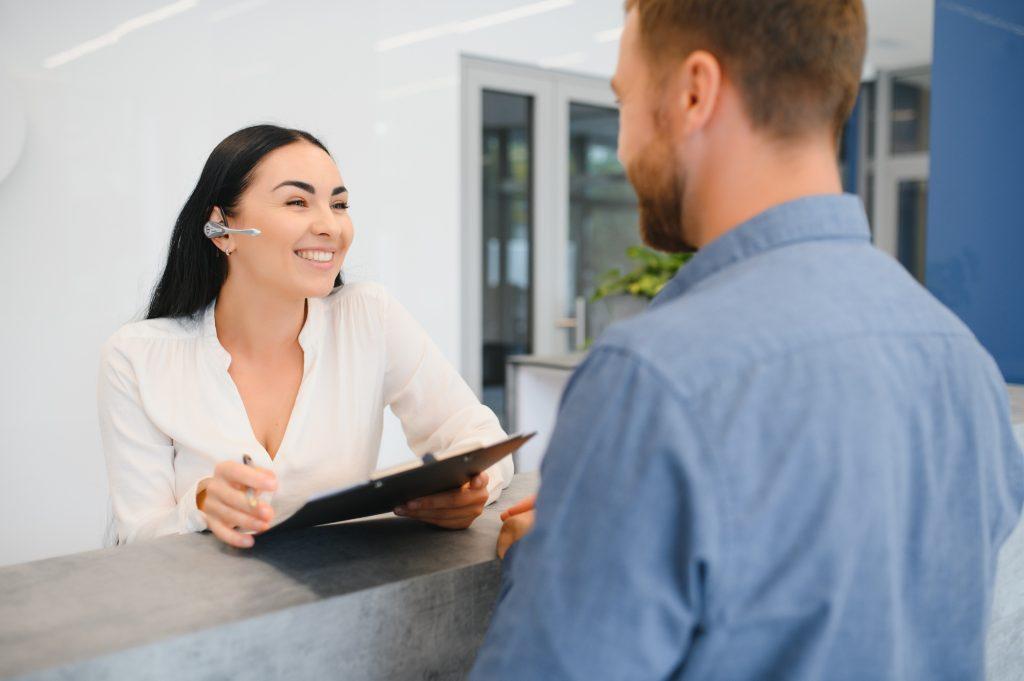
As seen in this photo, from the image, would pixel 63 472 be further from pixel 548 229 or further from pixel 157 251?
pixel 548 229

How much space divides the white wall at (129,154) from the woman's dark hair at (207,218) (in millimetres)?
1707

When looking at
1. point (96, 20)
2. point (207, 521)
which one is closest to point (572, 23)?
point (96, 20)

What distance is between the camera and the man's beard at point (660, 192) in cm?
84

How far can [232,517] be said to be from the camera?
43.7 inches

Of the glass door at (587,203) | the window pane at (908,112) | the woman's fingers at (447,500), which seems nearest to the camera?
the woman's fingers at (447,500)

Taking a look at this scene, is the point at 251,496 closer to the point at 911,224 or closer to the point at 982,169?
the point at 982,169

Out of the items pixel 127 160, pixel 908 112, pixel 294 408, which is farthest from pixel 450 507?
pixel 908 112

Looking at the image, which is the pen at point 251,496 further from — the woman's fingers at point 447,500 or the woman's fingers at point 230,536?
the woman's fingers at point 447,500

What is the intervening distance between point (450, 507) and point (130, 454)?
2.71ft

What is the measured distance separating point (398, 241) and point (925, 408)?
3.79m

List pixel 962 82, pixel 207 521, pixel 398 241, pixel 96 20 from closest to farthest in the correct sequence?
pixel 207 521 → pixel 962 82 → pixel 96 20 → pixel 398 241

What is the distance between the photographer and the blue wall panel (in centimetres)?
252

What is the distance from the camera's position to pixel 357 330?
1950 mm

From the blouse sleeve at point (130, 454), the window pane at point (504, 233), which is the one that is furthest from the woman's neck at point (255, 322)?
the window pane at point (504, 233)
